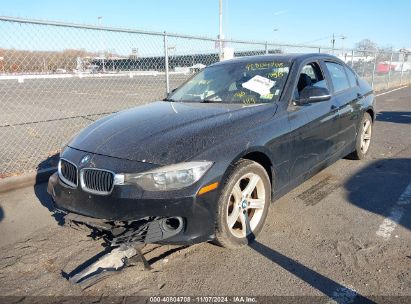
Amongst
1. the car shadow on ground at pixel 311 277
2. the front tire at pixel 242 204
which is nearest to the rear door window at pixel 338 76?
the front tire at pixel 242 204

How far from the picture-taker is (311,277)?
9.02ft

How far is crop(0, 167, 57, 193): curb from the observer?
4.77 metres

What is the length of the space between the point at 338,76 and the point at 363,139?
140 cm

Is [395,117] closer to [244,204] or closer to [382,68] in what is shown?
[244,204]

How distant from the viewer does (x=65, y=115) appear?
11.2 metres

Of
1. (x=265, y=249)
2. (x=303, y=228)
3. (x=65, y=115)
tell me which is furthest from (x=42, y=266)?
(x=65, y=115)

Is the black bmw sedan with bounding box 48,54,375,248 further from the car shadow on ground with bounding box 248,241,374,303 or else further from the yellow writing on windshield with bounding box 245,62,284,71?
the car shadow on ground with bounding box 248,241,374,303

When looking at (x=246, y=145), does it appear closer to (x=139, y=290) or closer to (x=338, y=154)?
(x=139, y=290)

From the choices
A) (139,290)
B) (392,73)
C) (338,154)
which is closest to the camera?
(139,290)

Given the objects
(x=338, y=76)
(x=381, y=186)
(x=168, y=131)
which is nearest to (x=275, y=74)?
(x=338, y=76)

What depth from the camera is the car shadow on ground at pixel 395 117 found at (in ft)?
31.6

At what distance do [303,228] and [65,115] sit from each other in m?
9.50

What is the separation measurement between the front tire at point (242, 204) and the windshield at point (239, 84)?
0.91 meters

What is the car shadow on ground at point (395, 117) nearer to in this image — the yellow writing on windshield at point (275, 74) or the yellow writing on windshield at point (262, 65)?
the yellow writing on windshield at point (262, 65)
